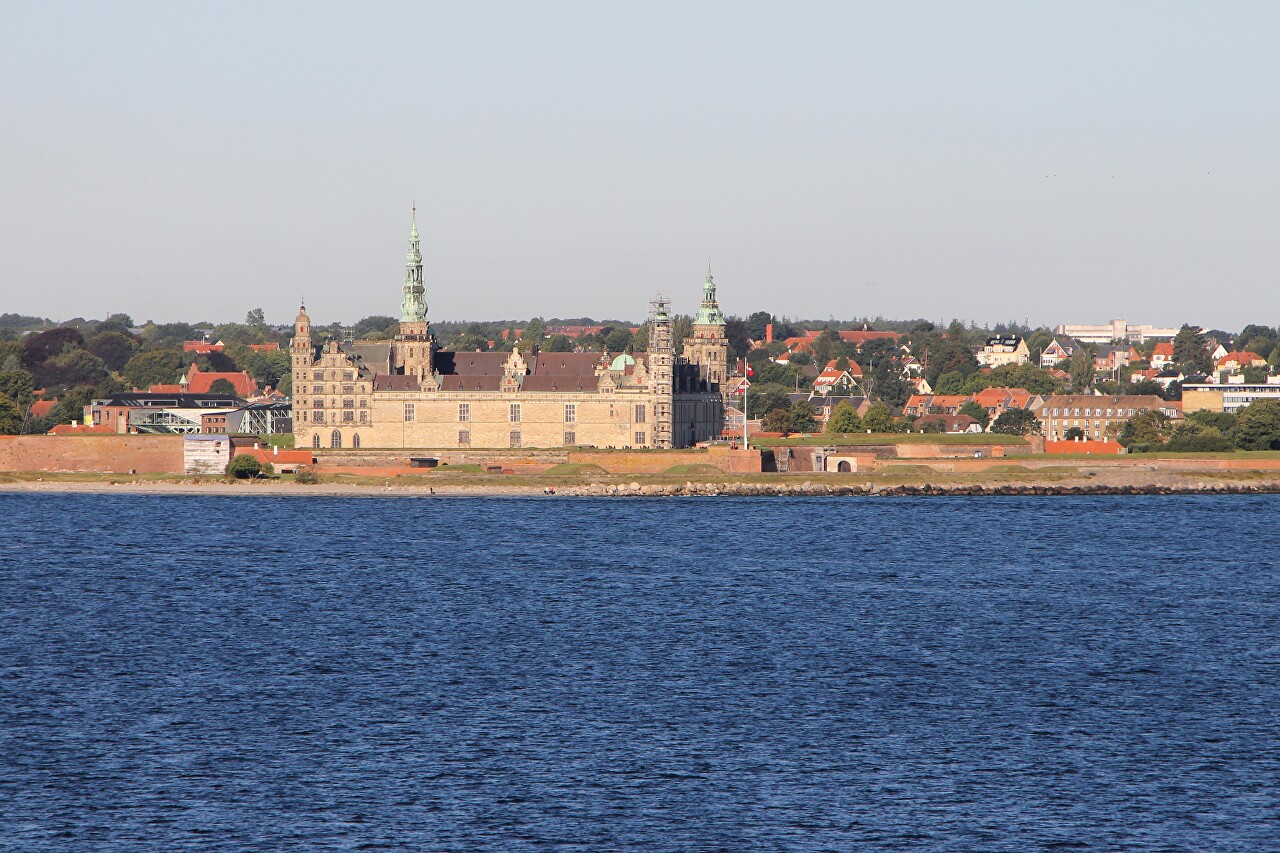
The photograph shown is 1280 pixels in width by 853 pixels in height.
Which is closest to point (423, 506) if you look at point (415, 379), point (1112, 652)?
point (415, 379)

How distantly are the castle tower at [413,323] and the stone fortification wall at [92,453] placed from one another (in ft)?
54.0

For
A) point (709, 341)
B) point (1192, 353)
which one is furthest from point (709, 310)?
point (1192, 353)

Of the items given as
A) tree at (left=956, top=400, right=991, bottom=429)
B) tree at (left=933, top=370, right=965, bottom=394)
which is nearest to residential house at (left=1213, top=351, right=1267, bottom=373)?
tree at (left=933, top=370, right=965, bottom=394)

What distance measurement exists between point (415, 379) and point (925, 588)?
184ft

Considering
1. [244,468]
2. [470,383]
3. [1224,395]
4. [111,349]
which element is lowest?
[244,468]

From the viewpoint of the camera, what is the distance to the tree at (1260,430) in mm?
98688

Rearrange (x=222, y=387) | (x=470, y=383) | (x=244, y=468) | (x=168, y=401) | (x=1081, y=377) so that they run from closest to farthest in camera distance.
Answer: (x=244, y=468) < (x=470, y=383) < (x=168, y=401) < (x=222, y=387) < (x=1081, y=377)

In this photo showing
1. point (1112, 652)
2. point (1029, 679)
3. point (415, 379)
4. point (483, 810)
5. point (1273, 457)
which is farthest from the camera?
point (415, 379)

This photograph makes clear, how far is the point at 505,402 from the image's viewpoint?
4033 inches

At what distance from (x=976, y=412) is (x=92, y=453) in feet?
210

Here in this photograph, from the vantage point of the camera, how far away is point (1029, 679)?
3678 centimetres

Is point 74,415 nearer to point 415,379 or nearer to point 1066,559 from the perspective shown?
point 415,379

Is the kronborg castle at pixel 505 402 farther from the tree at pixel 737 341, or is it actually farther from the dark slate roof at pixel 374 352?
the tree at pixel 737 341

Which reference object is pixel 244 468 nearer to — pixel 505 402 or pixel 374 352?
pixel 505 402
